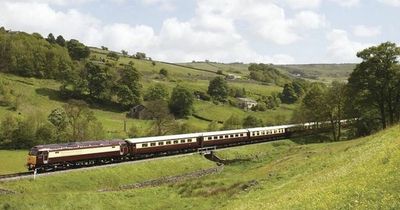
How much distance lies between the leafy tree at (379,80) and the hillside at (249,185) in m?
19.5

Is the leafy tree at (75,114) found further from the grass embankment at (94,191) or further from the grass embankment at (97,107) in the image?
the grass embankment at (94,191)

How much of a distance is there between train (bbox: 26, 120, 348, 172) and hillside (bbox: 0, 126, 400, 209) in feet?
10.4

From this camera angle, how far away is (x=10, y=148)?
7688cm

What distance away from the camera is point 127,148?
6081 centimetres

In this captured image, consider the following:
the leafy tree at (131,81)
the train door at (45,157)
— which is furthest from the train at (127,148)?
the leafy tree at (131,81)

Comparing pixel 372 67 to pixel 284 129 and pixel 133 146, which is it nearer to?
pixel 284 129

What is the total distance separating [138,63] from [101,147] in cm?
13306

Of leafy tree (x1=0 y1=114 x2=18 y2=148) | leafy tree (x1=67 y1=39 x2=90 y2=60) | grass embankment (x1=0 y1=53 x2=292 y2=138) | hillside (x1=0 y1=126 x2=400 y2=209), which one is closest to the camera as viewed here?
hillside (x1=0 y1=126 x2=400 y2=209)

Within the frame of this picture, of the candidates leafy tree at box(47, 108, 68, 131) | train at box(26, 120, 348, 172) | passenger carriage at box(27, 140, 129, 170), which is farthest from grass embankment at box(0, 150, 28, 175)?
train at box(26, 120, 348, 172)

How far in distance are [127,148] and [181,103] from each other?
63.2 metres

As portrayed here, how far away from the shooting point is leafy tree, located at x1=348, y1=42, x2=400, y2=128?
6794 cm

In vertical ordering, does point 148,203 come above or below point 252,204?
below

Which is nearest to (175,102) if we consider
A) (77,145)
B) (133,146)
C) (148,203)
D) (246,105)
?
(246,105)

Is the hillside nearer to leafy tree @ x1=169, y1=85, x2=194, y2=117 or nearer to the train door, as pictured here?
the train door
